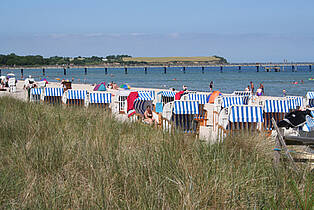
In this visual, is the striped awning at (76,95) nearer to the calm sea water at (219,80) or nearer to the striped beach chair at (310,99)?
the striped beach chair at (310,99)

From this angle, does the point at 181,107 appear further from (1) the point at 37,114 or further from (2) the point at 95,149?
(2) the point at 95,149

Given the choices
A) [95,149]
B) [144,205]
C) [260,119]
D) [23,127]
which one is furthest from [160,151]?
[260,119]

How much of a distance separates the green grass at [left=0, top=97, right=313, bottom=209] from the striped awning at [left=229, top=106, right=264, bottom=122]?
10.1 feet

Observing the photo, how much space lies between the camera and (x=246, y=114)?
780cm

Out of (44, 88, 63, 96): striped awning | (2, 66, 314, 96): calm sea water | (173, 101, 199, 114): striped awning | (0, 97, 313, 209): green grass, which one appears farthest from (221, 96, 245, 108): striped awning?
(2, 66, 314, 96): calm sea water

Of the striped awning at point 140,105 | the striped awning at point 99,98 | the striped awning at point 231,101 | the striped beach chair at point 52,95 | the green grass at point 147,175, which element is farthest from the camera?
the striped beach chair at point 52,95

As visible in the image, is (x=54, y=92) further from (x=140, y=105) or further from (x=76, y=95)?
(x=140, y=105)

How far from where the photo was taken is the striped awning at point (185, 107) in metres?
8.69

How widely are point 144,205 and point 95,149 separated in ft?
4.62

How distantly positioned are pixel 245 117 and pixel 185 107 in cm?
155

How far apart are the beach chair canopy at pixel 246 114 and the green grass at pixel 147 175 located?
3064mm

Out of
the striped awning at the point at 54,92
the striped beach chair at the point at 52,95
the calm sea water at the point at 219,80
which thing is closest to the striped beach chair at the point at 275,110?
the striped beach chair at the point at 52,95

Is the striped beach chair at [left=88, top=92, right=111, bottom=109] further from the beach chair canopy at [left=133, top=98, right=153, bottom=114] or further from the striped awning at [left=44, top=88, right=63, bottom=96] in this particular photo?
the striped awning at [left=44, top=88, right=63, bottom=96]

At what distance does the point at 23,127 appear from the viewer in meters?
5.28
